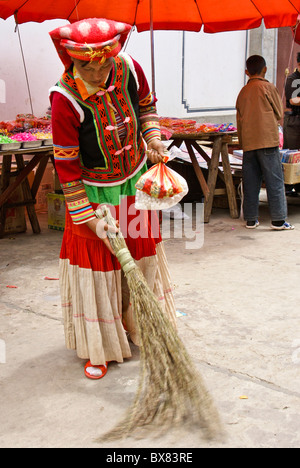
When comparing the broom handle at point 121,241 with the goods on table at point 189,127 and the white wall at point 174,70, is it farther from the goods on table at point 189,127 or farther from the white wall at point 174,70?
the white wall at point 174,70

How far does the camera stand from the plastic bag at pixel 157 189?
2.63 metres

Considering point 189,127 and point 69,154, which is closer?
point 69,154

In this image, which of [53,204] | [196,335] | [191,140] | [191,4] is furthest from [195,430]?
[191,4]

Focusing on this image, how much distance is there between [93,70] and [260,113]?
3.35 metres

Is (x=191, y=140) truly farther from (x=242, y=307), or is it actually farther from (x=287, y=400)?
(x=287, y=400)

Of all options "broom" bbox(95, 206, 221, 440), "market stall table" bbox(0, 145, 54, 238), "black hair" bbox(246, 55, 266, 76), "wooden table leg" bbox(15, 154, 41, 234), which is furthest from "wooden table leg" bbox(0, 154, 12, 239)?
"broom" bbox(95, 206, 221, 440)

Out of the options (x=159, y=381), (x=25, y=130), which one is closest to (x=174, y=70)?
(x=25, y=130)

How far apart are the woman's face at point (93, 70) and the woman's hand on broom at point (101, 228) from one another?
62 centimetres

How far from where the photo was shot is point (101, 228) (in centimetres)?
257

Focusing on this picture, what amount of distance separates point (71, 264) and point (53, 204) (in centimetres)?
321

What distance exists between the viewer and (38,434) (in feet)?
7.47

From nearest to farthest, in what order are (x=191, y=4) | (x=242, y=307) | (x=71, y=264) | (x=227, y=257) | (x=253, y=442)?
(x=253, y=442) < (x=71, y=264) < (x=242, y=307) < (x=227, y=257) < (x=191, y=4)

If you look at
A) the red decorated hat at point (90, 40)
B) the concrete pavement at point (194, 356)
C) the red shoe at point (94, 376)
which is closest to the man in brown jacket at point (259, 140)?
the concrete pavement at point (194, 356)

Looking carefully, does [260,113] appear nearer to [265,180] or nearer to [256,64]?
[256,64]
